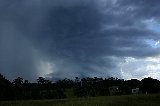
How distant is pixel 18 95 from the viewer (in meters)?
128

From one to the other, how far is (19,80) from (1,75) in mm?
47960

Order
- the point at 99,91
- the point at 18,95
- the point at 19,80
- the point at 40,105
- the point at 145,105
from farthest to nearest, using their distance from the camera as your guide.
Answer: the point at 19,80
the point at 99,91
the point at 18,95
the point at 40,105
the point at 145,105

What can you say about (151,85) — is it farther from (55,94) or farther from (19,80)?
(19,80)

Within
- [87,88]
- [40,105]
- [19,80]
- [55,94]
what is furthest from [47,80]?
[40,105]

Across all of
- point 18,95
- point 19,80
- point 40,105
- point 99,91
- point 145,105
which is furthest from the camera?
point 19,80

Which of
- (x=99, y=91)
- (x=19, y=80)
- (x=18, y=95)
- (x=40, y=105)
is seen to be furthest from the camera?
(x=19, y=80)

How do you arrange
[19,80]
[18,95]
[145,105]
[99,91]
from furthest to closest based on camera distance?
[19,80]
[99,91]
[18,95]
[145,105]

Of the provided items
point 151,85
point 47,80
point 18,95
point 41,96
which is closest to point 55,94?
point 41,96

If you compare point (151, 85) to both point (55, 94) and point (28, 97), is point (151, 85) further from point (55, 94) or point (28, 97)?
point (28, 97)

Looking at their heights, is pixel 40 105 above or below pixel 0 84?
below

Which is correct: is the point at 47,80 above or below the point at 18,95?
above

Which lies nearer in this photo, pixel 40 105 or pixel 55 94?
pixel 40 105

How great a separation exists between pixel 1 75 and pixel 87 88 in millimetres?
43129

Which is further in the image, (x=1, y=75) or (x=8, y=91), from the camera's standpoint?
(x=1, y=75)
